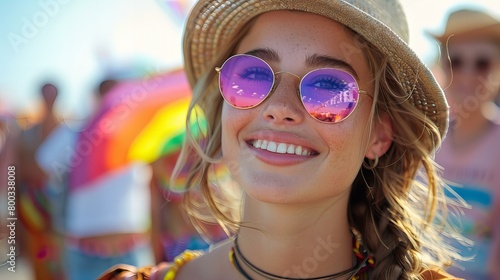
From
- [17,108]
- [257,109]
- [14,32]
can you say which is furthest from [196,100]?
[17,108]

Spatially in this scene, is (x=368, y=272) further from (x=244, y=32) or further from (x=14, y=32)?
(x=14, y=32)

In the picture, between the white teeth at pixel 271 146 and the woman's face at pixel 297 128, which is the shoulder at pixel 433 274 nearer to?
the woman's face at pixel 297 128

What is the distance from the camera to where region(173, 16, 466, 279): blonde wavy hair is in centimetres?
225

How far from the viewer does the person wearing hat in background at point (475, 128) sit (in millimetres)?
4027

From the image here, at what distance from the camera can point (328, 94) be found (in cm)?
208

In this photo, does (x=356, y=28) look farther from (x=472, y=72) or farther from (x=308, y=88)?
(x=472, y=72)

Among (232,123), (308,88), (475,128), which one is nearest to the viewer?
(308,88)

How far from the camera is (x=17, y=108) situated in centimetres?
484

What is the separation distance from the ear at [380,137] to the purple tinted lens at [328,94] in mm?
235

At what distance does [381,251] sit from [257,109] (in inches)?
26.2

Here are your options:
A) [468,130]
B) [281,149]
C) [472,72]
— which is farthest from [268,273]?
[472,72]

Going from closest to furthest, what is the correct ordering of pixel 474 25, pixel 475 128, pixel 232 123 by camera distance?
pixel 232 123 → pixel 475 128 → pixel 474 25

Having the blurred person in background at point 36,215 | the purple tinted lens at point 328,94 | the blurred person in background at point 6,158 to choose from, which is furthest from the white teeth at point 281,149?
the blurred person in background at point 36,215

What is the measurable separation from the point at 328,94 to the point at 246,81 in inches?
10.9
